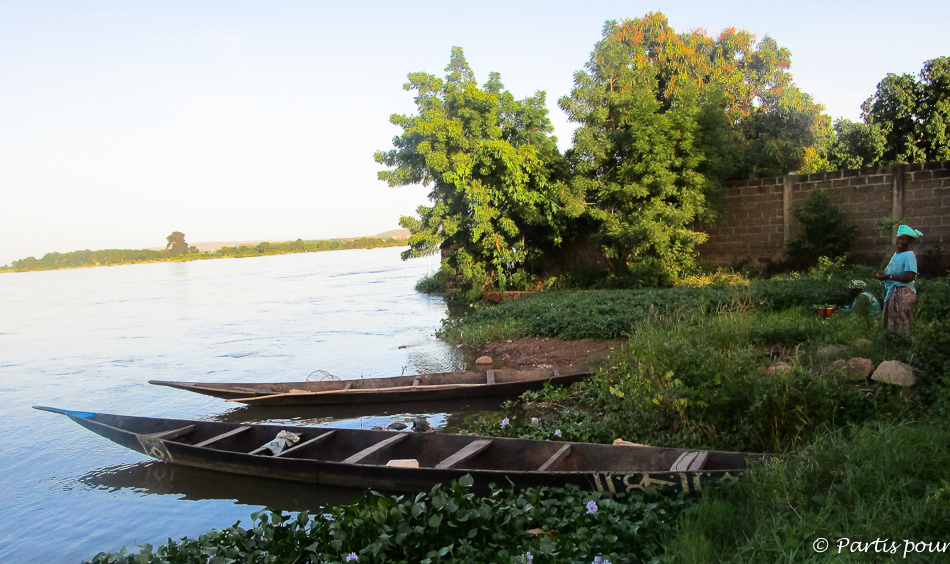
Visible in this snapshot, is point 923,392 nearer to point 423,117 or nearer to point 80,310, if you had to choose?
point 423,117

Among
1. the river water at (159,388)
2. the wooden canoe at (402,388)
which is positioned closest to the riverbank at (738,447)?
the wooden canoe at (402,388)

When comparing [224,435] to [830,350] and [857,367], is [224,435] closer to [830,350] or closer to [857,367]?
[857,367]

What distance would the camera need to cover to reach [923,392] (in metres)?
5.17

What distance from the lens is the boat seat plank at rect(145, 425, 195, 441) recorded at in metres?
6.90

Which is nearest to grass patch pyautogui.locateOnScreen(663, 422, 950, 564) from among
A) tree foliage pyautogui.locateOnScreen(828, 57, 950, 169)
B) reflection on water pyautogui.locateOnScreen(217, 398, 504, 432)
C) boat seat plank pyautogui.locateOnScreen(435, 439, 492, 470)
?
boat seat plank pyautogui.locateOnScreen(435, 439, 492, 470)

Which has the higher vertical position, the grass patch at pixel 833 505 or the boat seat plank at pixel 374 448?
the grass patch at pixel 833 505

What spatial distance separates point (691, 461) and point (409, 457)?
279 centimetres

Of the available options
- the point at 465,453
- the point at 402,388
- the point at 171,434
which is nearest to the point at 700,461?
the point at 465,453

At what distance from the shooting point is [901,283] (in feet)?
23.3

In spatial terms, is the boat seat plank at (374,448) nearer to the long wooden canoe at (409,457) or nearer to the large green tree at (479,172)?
the long wooden canoe at (409,457)

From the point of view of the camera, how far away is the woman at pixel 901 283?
277 inches

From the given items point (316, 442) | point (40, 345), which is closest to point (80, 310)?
point (40, 345)

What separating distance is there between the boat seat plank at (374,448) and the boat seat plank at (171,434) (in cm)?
233

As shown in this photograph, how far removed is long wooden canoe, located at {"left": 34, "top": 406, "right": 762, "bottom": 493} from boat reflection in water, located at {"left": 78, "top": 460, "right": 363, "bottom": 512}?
15 centimetres
